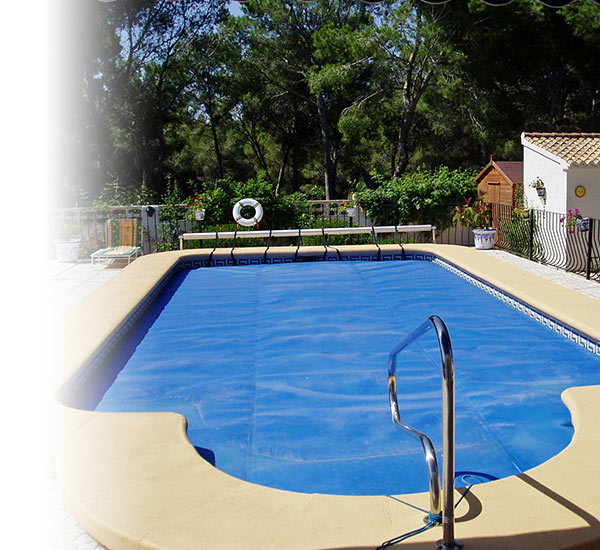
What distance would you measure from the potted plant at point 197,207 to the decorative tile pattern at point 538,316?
18.5 feet

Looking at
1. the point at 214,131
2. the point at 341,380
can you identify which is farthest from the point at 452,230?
the point at 214,131

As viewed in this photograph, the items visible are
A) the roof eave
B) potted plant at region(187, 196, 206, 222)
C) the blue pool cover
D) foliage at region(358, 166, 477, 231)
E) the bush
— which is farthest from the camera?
foliage at region(358, 166, 477, 231)

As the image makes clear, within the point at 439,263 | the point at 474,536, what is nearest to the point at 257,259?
the point at 439,263

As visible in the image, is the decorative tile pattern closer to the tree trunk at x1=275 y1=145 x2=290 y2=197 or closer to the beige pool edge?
the beige pool edge

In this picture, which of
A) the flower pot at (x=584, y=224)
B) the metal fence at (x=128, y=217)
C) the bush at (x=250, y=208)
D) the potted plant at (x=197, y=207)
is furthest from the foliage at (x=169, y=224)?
the flower pot at (x=584, y=224)

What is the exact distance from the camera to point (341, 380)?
258 inches

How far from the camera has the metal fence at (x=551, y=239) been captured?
1109cm

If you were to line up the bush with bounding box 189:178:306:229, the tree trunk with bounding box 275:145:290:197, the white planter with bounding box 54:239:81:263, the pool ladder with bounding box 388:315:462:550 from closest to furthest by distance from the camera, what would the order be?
the pool ladder with bounding box 388:315:462:550 → the white planter with bounding box 54:239:81:263 → the bush with bounding box 189:178:306:229 → the tree trunk with bounding box 275:145:290:197

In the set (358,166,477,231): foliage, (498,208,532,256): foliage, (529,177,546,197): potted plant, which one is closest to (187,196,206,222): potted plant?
(358,166,477,231): foliage

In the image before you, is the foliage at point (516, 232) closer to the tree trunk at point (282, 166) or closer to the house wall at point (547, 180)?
the house wall at point (547, 180)

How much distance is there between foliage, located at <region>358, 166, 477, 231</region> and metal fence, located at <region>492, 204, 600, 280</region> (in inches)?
49.7

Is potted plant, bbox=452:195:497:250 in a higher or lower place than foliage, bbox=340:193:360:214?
lower

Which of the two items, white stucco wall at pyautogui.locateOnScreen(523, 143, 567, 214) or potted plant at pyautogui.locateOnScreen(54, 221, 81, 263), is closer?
white stucco wall at pyautogui.locateOnScreen(523, 143, 567, 214)

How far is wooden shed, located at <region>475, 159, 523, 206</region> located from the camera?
15188 millimetres
